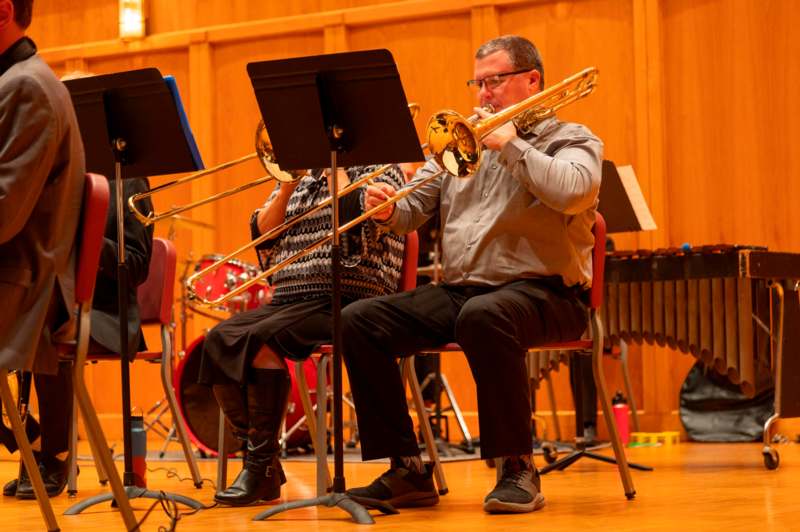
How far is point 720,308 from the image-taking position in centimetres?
468

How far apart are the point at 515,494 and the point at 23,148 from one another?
1.69 meters

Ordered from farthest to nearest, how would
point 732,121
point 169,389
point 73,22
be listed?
point 73,22
point 732,121
point 169,389

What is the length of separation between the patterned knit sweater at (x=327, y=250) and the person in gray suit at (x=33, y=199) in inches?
48.6

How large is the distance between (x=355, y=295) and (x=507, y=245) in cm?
59

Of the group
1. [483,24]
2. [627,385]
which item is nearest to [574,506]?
[627,385]

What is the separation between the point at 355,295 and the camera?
3.88 meters

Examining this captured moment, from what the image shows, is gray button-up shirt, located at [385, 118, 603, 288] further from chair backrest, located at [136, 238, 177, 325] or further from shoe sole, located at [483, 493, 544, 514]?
chair backrest, located at [136, 238, 177, 325]

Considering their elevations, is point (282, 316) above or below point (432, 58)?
below

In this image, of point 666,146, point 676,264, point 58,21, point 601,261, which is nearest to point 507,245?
point 601,261

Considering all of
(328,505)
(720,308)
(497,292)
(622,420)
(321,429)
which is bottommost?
(622,420)

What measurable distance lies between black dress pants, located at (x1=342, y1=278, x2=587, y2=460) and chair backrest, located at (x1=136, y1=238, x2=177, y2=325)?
1.12 m

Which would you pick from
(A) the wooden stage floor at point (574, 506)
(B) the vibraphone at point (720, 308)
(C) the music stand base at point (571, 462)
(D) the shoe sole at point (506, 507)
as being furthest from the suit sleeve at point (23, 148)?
(B) the vibraphone at point (720, 308)

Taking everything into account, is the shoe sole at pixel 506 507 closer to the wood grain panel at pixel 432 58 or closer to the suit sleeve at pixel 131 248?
the suit sleeve at pixel 131 248

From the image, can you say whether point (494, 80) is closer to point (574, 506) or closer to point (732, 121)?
point (574, 506)
